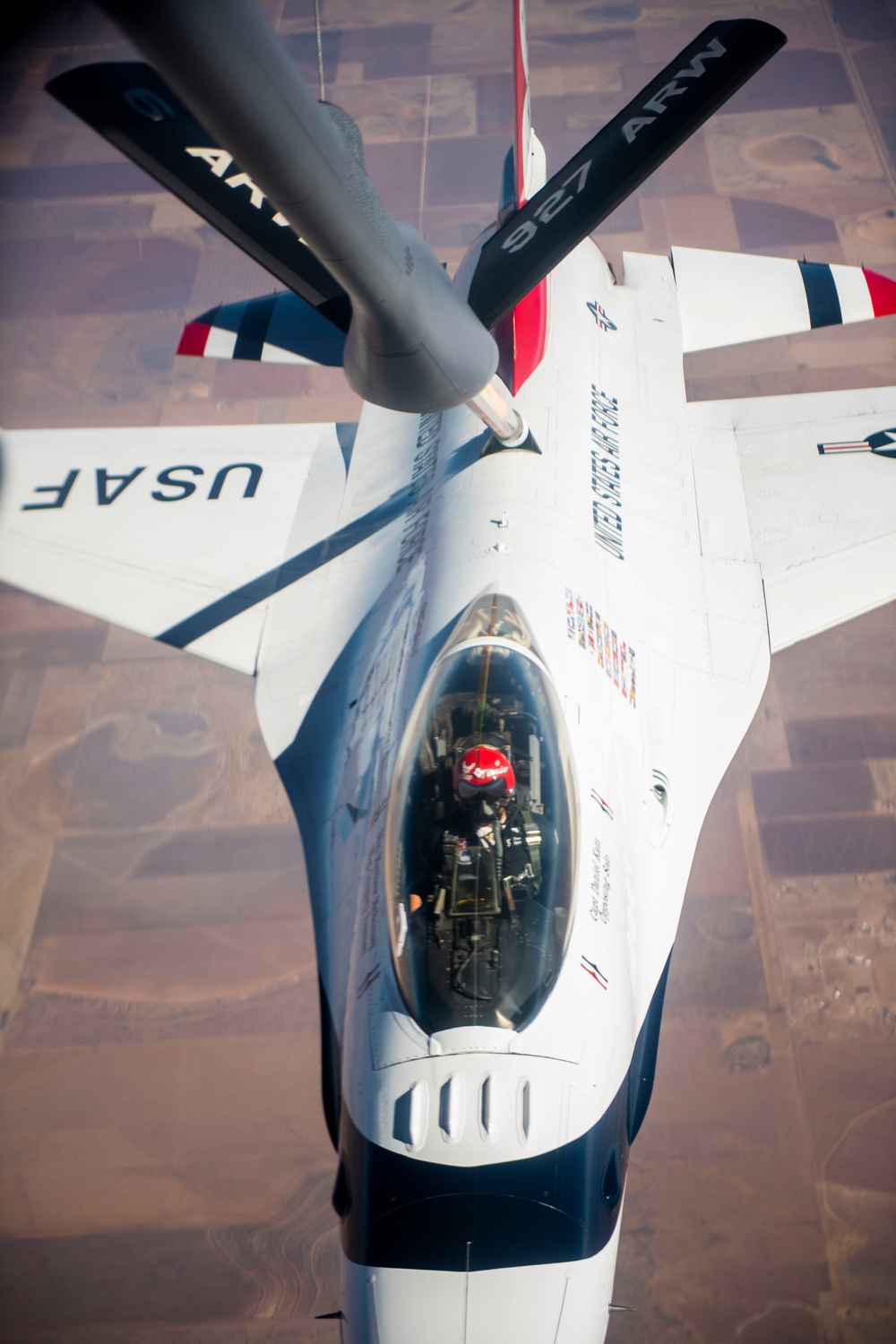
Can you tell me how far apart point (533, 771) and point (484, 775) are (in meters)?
0.49

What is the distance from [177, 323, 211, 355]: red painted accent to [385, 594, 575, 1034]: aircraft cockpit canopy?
646 cm

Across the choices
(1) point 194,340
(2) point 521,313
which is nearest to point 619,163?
(2) point 521,313

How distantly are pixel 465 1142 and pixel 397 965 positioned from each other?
1109 millimetres

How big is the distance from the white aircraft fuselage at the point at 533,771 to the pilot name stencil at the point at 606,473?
0.04 meters

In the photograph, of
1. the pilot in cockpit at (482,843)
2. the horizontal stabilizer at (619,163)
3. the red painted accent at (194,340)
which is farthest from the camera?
the red painted accent at (194,340)

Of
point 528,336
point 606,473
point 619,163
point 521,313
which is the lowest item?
point 606,473

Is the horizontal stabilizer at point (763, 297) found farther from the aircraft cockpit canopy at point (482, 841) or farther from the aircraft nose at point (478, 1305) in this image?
the aircraft nose at point (478, 1305)

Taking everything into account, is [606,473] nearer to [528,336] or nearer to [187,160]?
[528,336]

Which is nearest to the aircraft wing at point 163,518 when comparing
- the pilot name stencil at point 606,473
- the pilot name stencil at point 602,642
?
the pilot name stencil at point 606,473

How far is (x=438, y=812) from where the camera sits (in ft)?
20.0

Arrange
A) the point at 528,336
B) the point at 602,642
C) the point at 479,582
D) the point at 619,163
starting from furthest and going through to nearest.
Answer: the point at 528,336 < the point at 602,642 < the point at 479,582 < the point at 619,163

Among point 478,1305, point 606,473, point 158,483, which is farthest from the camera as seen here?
point 158,483

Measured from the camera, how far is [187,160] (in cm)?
605

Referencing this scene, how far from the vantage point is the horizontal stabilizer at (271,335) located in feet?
35.4
